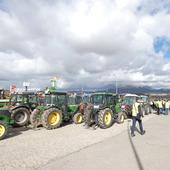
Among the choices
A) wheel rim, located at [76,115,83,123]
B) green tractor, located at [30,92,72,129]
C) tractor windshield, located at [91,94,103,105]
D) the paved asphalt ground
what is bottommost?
the paved asphalt ground

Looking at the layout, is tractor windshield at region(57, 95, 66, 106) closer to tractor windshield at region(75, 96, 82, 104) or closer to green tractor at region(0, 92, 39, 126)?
green tractor at region(0, 92, 39, 126)

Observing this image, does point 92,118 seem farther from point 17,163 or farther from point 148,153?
point 17,163

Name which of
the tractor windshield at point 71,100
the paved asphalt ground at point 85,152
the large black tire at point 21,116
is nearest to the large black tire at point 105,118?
the paved asphalt ground at point 85,152

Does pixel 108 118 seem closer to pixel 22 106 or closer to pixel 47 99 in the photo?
pixel 47 99

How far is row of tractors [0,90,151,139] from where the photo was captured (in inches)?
601

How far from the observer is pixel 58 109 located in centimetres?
1571

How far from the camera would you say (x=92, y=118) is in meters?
15.5

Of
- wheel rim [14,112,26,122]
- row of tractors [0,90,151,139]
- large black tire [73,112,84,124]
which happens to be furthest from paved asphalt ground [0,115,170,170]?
large black tire [73,112,84,124]

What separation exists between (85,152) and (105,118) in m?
6.53

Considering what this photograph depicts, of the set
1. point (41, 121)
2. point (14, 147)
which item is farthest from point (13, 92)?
point (14, 147)

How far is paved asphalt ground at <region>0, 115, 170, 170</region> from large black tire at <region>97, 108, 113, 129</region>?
6.24ft

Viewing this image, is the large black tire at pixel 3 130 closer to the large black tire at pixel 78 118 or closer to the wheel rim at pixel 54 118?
the wheel rim at pixel 54 118

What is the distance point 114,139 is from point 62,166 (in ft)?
15.1

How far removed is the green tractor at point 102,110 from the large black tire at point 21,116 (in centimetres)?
377
